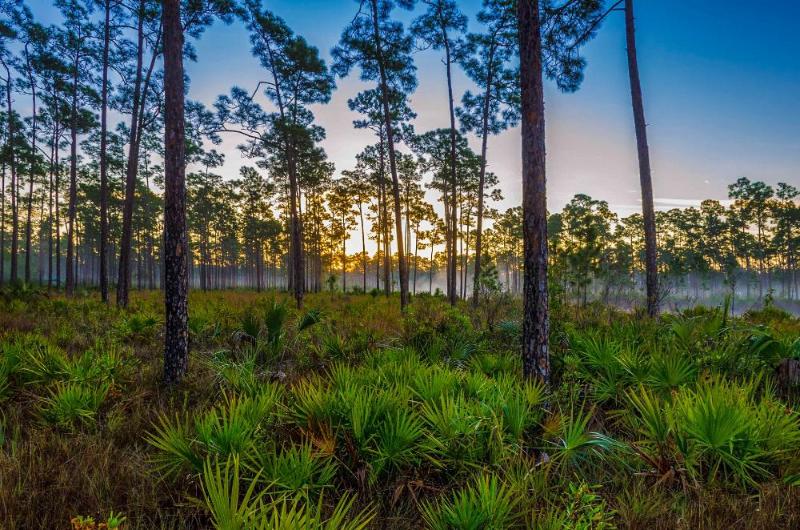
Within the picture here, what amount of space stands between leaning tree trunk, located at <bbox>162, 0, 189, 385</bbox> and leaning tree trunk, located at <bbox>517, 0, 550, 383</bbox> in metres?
5.30

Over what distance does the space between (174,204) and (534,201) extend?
5533 mm

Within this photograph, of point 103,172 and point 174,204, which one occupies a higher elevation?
point 103,172

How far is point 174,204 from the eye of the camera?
17.4ft

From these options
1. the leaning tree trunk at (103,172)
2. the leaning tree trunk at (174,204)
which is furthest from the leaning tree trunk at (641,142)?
the leaning tree trunk at (103,172)

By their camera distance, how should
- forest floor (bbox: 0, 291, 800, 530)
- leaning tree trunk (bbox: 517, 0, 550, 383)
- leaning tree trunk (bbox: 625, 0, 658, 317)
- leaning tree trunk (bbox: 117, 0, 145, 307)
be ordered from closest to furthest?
forest floor (bbox: 0, 291, 800, 530)
leaning tree trunk (bbox: 517, 0, 550, 383)
leaning tree trunk (bbox: 625, 0, 658, 317)
leaning tree trunk (bbox: 117, 0, 145, 307)

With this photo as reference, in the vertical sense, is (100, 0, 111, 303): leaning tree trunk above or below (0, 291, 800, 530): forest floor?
above

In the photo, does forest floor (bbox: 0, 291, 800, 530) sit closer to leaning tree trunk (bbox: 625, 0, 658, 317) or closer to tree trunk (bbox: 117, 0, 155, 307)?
leaning tree trunk (bbox: 625, 0, 658, 317)

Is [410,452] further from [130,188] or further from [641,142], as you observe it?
[130,188]

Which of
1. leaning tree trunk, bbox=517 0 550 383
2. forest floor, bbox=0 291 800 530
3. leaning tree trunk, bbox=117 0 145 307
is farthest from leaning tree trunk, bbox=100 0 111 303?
leaning tree trunk, bbox=517 0 550 383

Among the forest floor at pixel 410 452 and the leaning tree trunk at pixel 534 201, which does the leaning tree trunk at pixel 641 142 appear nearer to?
the forest floor at pixel 410 452

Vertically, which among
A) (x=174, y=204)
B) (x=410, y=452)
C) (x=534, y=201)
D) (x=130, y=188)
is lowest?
(x=410, y=452)

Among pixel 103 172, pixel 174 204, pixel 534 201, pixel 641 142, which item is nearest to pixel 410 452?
pixel 534 201

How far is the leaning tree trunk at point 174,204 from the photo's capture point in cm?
529

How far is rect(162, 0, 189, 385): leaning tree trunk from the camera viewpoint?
5.29 m
